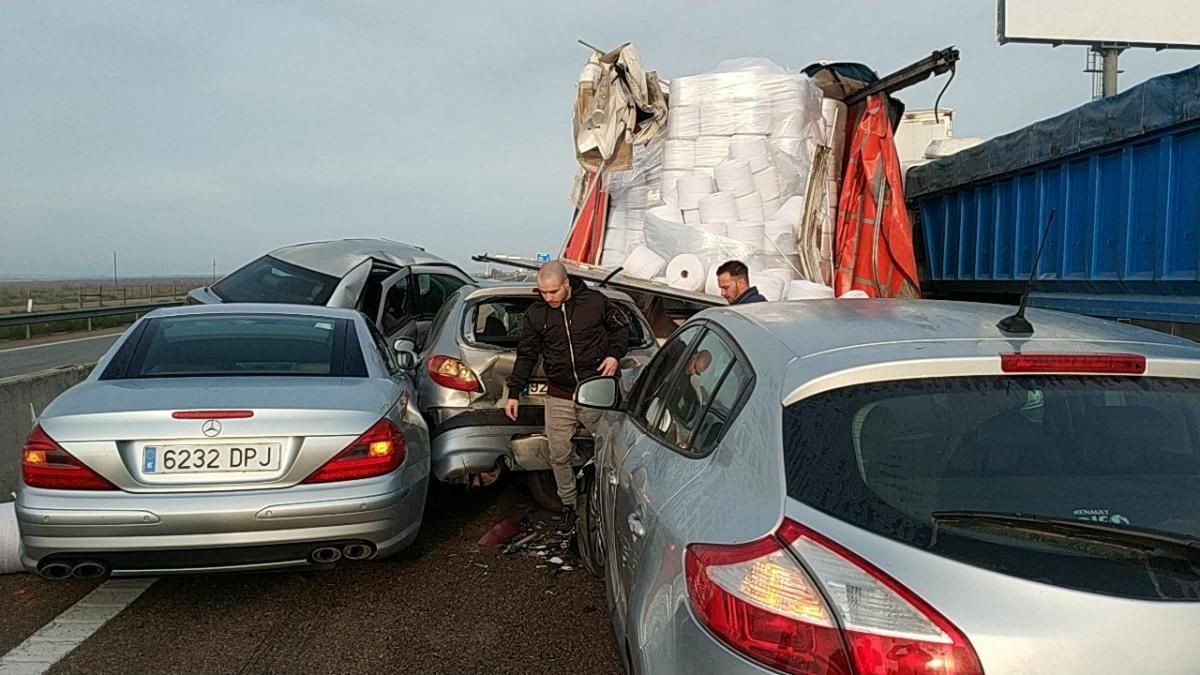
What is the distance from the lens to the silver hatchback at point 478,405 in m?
5.85

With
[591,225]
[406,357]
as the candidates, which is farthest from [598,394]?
[591,225]

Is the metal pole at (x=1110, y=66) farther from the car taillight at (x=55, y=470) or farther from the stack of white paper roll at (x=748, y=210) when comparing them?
the car taillight at (x=55, y=470)

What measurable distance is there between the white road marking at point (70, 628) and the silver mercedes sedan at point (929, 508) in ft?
8.46

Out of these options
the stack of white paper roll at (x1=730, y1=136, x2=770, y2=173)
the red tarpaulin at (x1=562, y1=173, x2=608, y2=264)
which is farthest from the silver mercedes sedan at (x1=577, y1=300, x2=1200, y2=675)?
the red tarpaulin at (x1=562, y1=173, x2=608, y2=264)

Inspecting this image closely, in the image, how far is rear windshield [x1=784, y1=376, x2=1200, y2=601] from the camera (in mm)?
1935

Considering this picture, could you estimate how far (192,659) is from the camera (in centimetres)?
395

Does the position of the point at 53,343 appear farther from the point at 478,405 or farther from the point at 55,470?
the point at 55,470

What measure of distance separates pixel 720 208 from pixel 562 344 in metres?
2.98

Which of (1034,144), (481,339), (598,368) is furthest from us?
(1034,144)

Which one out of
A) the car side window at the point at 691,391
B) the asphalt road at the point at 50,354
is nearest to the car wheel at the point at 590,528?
the car side window at the point at 691,391

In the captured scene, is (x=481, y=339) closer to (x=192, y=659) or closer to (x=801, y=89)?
(x=192, y=659)

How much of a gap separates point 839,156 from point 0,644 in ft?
24.3

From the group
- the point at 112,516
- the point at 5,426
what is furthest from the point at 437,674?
the point at 5,426

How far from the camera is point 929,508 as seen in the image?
2.00 metres
